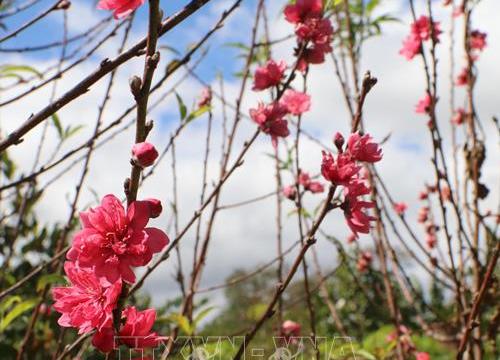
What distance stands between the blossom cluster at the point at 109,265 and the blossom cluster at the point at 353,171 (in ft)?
1.25

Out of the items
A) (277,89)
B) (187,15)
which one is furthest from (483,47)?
(187,15)

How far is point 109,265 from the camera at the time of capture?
0.85 m

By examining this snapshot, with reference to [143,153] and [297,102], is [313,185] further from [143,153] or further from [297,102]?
[143,153]

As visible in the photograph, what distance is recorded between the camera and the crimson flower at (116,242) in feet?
Result: 2.75

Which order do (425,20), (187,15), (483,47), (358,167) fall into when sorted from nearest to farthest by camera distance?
(187,15), (358,167), (425,20), (483,47)

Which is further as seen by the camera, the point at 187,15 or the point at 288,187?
the point at 288,187

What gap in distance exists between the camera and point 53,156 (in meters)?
1.95

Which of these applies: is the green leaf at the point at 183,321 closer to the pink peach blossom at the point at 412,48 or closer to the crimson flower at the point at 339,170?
the crimson flower at the point at 339,170

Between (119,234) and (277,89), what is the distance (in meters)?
1.13

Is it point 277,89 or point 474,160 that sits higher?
point 277,89

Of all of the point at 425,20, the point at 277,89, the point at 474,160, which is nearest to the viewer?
the point at 277,89

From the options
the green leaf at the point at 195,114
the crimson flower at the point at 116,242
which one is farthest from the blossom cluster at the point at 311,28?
the crimson flower at the point at 116,242

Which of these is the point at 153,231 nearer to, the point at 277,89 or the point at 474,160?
the point at 277,89

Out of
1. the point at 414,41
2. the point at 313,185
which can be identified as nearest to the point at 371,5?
the point at 414,41
